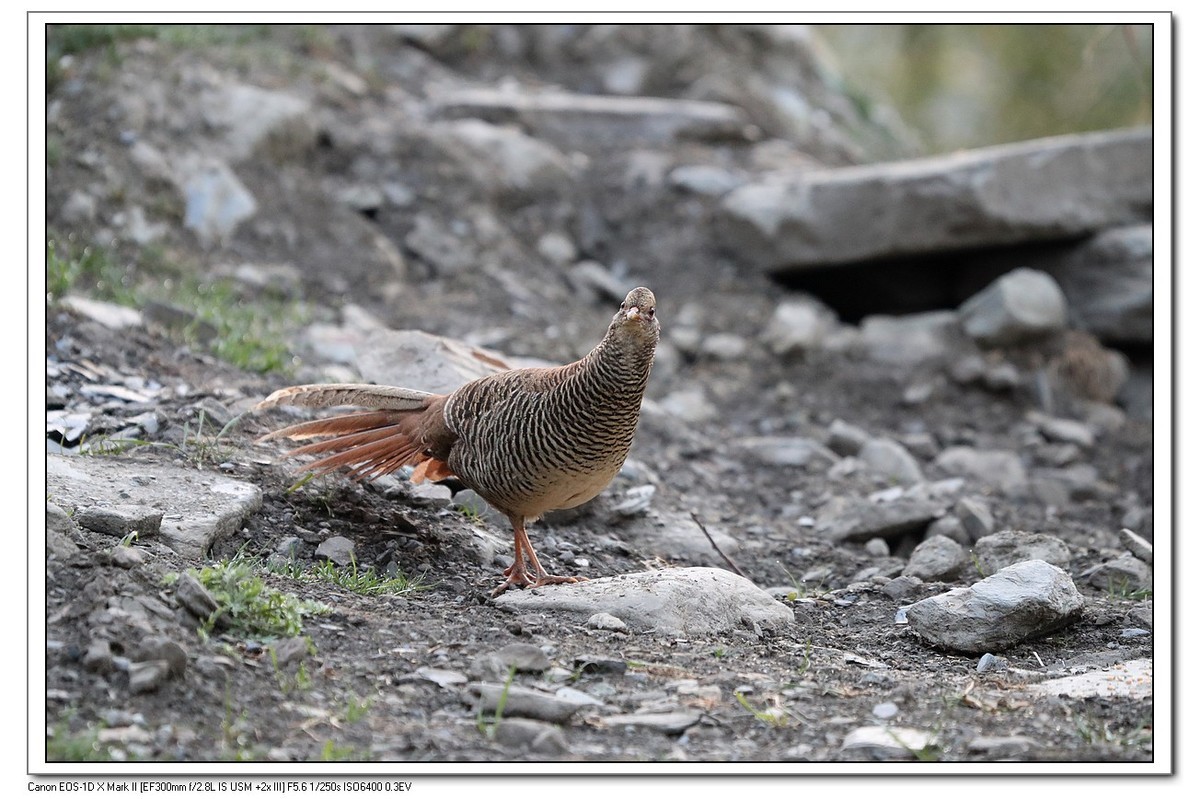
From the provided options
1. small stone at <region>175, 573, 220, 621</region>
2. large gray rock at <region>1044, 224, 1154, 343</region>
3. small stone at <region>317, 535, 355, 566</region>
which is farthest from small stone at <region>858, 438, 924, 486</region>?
small stone at <region>175, 573, 220, 621</region>

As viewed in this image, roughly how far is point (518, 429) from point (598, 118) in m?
6.19

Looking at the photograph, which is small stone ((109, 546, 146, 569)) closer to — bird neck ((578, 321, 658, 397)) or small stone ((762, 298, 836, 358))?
bird neck ((578, 321, 658, 397))

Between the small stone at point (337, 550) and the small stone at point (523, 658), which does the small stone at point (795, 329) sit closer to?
the small stone at point (337, 550)

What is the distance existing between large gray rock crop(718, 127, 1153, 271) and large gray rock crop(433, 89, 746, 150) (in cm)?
151

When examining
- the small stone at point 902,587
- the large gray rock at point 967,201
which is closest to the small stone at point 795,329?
the large gray rock at point 967,201

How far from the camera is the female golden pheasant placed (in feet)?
13.6

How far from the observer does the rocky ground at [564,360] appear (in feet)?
10.9

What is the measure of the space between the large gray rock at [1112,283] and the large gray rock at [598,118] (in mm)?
2898

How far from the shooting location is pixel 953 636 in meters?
4.11

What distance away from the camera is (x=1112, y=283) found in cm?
857

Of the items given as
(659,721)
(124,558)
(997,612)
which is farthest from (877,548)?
(124,558)

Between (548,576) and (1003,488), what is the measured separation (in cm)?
354

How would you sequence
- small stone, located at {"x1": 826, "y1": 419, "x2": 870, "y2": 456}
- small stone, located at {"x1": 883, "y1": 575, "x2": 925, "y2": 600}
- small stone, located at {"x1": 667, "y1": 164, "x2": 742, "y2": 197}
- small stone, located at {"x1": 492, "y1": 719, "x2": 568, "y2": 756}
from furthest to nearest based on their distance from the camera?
small stone, located at {"x1": 667, "y1": 164, "x2": 742, "y2": 197} < small stone, located at {"x1": 826, "y1": 419, "x2": 870, "y2": 456} < small stone, located at {"x1": 883, "y1": 575, "x2": 925, "y2": 600} < small stone, located at {"x1": 492, "y1": 719, "x2": 568, "y2": 756}
